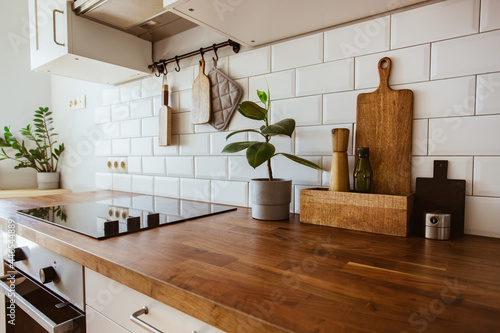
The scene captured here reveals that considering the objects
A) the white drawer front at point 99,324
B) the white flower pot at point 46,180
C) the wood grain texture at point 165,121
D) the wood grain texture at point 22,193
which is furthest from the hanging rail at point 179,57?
the white flower pot at point 46,180

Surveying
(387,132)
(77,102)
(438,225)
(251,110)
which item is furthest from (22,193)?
(438,225)

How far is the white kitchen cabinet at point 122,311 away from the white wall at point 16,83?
213cm

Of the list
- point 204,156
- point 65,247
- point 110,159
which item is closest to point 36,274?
point 65,247

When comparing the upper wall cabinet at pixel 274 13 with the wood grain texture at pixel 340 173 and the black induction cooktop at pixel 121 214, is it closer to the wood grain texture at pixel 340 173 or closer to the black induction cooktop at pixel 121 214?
the wood grain texture at pixel 340 173

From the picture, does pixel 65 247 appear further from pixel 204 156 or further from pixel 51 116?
pixel 51 116

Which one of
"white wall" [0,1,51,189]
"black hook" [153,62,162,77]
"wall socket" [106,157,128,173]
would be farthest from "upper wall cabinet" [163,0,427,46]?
"white wall" [0,1,51,189]

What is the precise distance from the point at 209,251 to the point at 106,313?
27 cm

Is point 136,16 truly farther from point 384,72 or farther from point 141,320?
point 141,320

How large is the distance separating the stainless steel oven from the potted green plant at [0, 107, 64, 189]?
1.37m

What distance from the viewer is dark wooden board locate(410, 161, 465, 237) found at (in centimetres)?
77

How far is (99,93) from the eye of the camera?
6.17ft

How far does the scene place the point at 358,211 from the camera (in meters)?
0.79

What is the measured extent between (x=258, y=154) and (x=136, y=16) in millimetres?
956

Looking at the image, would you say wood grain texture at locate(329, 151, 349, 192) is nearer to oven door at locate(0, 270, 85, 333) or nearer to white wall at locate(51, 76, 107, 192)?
oven door at locate(0, 270, 85, 333)
